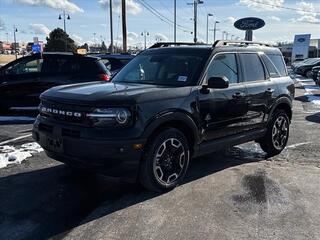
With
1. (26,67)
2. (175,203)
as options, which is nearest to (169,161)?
(175,203)

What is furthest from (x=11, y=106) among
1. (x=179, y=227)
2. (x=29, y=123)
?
(x=179, y=227)

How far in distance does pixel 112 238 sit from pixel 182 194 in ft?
4.72

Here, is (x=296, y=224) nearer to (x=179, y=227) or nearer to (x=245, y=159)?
(x=179, y=227)

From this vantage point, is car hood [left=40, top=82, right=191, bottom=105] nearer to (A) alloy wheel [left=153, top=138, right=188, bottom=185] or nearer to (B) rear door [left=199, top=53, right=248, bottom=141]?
(B) rear door [left=199, top=53, right=248, bottom=141]

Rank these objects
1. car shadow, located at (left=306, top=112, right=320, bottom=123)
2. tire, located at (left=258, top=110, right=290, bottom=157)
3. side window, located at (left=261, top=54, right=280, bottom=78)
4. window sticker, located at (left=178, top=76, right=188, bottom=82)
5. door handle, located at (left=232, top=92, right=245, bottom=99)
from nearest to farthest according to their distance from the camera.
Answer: window sticker, located at (left=178, top=76, right=188, bottom=82) → door handle, located at (left=232, top=92, right=245, bottom=99) → side window, located at (left=261, top=54, right=280, bottom=78) → tire, located at (left=258, top=110, right=290, bottom=157) → car shadow, located at (left=306, top=112, right=320, bottom=123)

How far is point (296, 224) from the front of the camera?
4414mm

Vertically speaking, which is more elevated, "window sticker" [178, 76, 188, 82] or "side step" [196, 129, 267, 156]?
"window sticker" [178, 76, 188, 82]

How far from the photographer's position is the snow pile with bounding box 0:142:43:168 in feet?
21.4

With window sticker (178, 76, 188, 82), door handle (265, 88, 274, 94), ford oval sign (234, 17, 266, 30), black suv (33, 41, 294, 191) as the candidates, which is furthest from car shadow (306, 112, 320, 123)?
ford oval sign (234, 17, 266, 30)

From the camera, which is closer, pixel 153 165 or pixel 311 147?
pixel 153 165

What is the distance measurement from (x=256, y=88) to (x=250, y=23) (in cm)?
3839

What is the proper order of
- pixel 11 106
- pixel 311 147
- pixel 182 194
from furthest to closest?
1. pixel 11 106
2. pixel 311 147
3. pixel 182 194

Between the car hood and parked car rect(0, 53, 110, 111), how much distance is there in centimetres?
558

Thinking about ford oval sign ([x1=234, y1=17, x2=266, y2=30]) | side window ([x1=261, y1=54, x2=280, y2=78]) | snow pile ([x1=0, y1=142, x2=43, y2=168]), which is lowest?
snow pile ([x1=0, y1=142, x2=43, y2=168])
